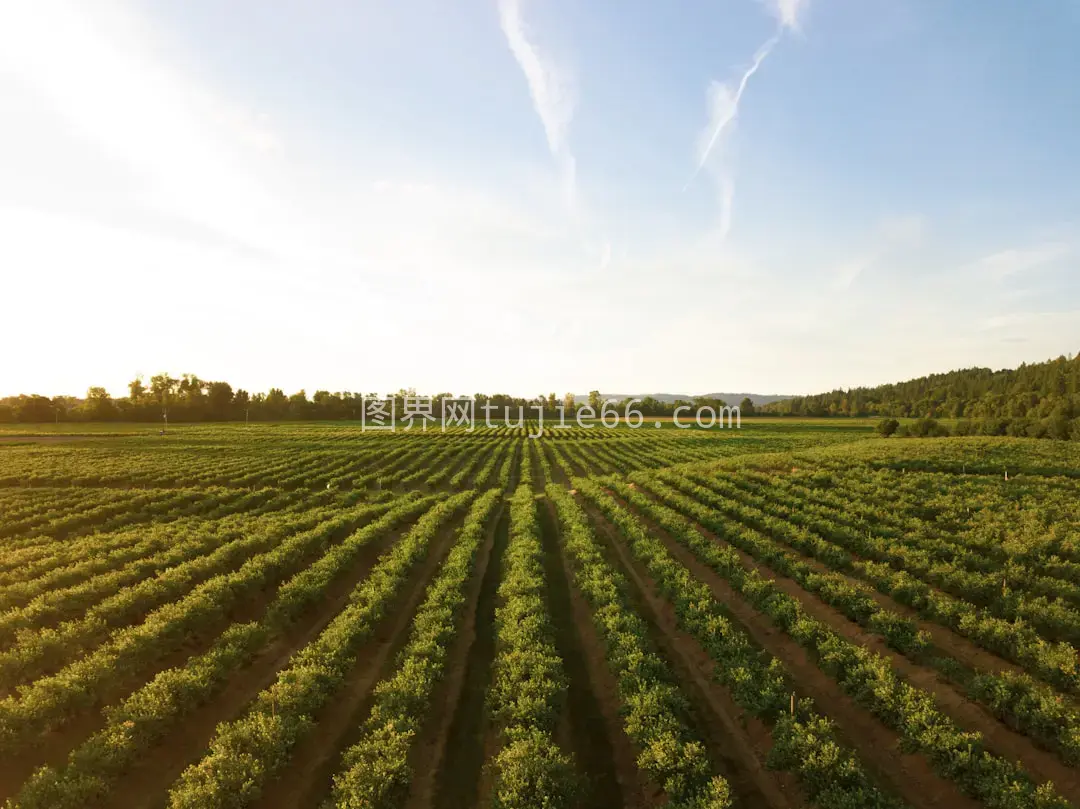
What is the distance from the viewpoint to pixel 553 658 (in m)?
12.8

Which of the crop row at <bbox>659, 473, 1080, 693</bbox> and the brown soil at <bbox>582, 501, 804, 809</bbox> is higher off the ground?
the crop row at <bbox>659, 473, 1080, 693</bbox>

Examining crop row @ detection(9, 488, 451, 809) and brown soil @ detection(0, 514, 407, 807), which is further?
brown soil @ detection(0, 514, 407, 807)

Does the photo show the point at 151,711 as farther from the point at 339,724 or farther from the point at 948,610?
the point at 948,610

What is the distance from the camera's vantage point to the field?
31.0 feet

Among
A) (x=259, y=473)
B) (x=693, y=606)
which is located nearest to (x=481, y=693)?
(x=693, y=606)

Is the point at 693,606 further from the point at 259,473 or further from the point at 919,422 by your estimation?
the point at 919,422

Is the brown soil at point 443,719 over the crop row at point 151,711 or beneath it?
beneath

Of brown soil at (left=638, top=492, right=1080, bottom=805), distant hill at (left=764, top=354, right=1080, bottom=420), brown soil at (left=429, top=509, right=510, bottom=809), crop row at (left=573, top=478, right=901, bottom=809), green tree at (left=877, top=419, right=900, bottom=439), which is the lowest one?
brown soil at (left=429, top=509, right=510, bottom=809)

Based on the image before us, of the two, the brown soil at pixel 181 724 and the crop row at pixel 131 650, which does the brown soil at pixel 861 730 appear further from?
the crop row at pixel 131 650

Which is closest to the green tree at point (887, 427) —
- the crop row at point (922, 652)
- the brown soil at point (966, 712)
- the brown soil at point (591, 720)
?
the crop row at point (922, 652)

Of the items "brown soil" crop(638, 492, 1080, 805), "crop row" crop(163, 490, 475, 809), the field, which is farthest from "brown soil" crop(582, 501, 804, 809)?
"crop row" crop(163, 490, 475, 809)

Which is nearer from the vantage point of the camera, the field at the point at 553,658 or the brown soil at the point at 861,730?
the field at the point at 553,658

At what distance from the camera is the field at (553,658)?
9445 millimetres

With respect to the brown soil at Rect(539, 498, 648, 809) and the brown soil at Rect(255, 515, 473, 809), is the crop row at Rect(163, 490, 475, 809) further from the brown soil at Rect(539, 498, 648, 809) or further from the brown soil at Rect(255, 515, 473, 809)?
the brown soil at Rect(539, 498, 648, 809)
